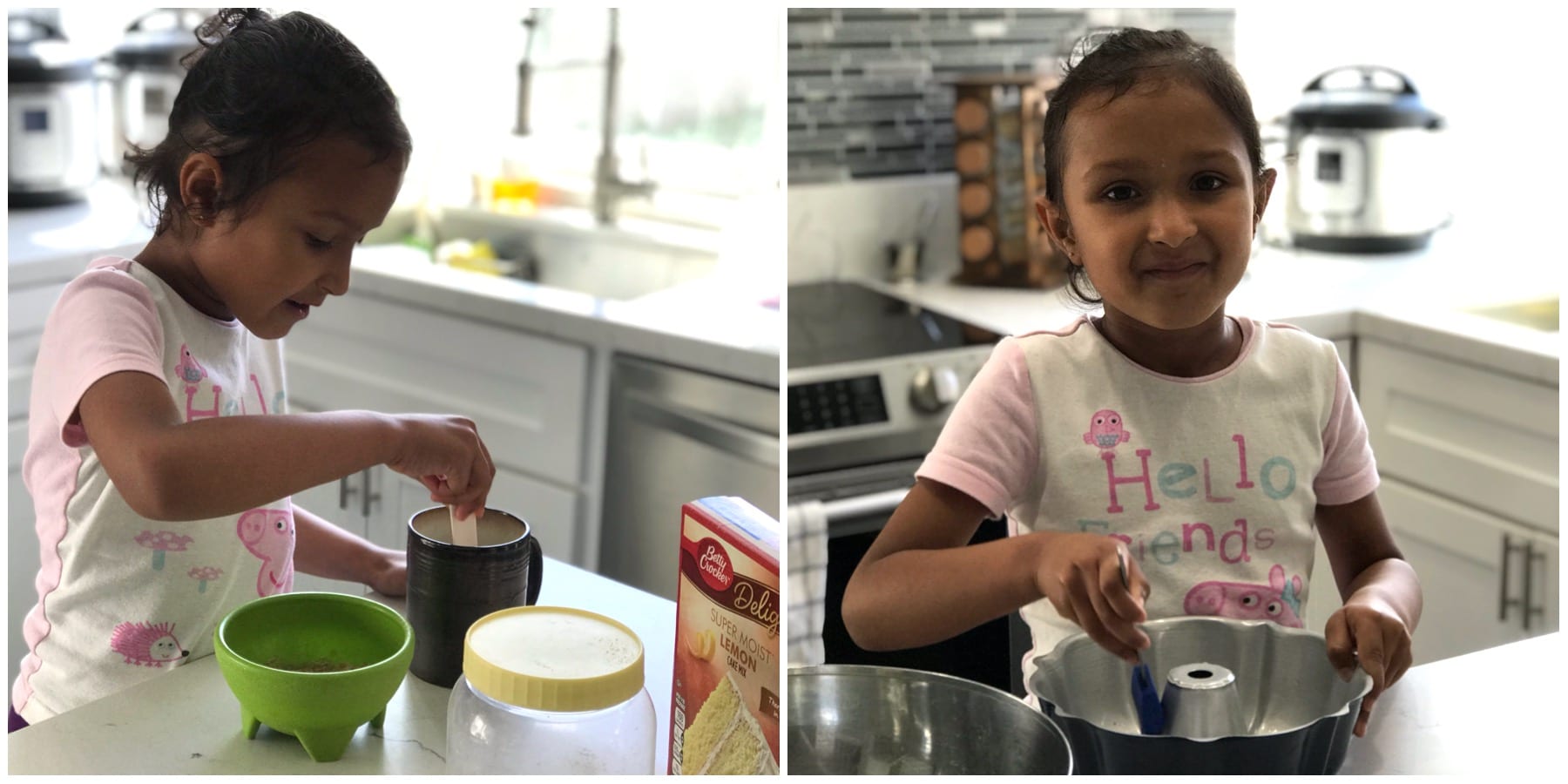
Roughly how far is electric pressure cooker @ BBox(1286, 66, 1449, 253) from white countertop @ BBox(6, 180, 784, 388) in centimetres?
50

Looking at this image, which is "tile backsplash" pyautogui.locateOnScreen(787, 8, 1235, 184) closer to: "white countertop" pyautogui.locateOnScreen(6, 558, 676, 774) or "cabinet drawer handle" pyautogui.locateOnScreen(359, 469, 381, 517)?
"cabinet drawer handle" pyautogui.locateOnScreen(359, 469, 381, 517)

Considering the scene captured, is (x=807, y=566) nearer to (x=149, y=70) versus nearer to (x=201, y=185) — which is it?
(x=201, y=185)

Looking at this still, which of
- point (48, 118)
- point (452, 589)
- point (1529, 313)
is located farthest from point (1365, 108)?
point (48, 118)

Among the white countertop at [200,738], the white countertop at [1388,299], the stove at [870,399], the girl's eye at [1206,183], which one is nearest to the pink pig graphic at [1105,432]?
the girl's eye at [1206,183]

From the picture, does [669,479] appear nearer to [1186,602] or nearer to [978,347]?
[978,347]

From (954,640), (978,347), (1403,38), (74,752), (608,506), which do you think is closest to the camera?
(74,752)

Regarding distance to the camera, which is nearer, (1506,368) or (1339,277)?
(1506,368)

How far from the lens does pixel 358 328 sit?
1328mm

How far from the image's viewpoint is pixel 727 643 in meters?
0.48

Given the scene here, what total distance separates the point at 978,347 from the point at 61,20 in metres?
1.22

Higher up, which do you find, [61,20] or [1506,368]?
[61,20]

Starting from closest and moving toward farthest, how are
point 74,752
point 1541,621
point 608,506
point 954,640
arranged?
point 74,752 → point 954,640 → point 1541,621 → point 608,506

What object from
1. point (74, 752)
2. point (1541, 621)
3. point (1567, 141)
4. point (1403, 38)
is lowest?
point (1541, 621)

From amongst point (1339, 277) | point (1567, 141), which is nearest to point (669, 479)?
point (1339, 277)
